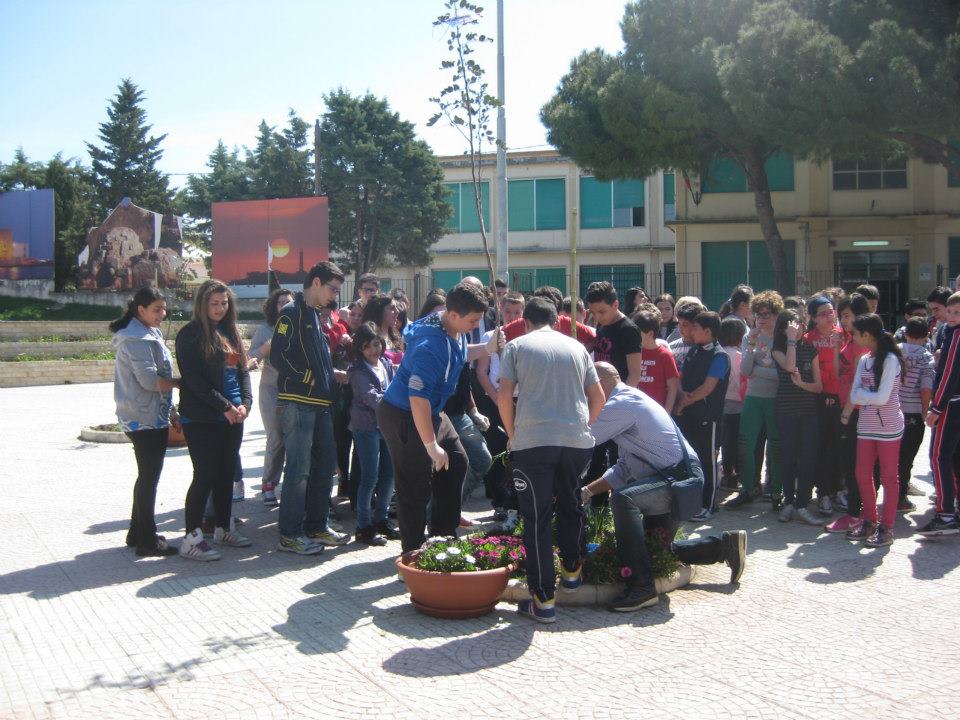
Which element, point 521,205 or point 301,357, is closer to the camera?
point 301,357

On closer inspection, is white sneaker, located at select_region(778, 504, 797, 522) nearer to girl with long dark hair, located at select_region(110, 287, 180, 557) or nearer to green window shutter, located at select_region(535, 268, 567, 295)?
girl with long dark hair, located at select_region(110, 287, 180, 557)

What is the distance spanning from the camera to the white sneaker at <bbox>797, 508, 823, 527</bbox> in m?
7.83

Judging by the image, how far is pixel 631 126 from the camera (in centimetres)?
2316

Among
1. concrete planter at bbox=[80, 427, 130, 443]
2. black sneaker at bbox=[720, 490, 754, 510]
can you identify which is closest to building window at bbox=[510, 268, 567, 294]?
concrete planter at bbox=[80, 427, 130, 443]

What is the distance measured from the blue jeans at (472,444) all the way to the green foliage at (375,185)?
104 feet

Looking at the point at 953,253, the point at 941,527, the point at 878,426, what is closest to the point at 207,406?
the point at 878,426

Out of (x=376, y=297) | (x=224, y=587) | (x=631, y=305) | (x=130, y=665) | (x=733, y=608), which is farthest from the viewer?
(x=631, y=305)

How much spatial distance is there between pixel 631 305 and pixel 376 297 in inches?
153

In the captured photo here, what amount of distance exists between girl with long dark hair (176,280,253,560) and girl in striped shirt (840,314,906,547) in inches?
185

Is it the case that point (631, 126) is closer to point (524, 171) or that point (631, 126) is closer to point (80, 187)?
point (524, 171)

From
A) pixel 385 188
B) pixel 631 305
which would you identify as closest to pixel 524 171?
pixel 385 188

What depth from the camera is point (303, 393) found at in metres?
6.81

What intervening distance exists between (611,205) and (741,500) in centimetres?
3336

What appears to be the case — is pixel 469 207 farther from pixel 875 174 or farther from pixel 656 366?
pixel 656 366
